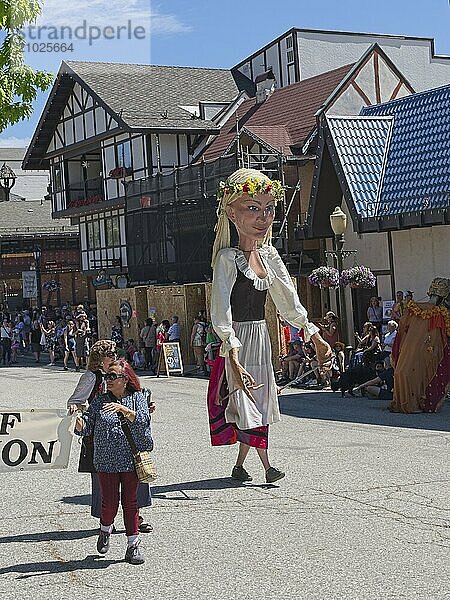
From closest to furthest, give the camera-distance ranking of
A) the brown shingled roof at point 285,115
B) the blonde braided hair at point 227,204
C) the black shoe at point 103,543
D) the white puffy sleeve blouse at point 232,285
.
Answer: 1. the black shoe at point 103,543
2. the white puffy sleeve blouse at point 232,285
3. the blonde braided hair at point 227,204
4. the brown shingled roof at point 285,115

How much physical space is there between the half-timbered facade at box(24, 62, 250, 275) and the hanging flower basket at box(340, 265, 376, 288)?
17785 mm

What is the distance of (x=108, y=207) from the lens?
1613 inches

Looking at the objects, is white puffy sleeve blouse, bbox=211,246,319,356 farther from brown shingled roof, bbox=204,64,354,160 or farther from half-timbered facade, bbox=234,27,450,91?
half-timbered facade, bbox=234,27,450,91

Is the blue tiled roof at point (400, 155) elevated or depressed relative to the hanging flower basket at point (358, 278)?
elevated

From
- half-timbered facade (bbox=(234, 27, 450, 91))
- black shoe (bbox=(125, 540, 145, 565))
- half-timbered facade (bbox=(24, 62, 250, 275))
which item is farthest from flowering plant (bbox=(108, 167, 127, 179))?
black shoe (bbox=(125, 540, 145, 565))

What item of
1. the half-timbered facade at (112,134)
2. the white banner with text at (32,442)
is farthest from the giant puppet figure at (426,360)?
the half-timbered facade at (112,134)

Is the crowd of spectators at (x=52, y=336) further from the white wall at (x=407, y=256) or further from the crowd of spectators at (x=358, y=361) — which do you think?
the white wall at (x=407, y=256)

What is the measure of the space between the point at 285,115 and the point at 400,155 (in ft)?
38.1

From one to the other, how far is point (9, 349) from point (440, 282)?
77.3 feet

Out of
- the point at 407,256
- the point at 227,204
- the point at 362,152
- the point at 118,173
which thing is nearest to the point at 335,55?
the point at 118,173

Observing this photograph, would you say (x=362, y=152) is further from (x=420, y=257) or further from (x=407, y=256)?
(x=420, y=257)

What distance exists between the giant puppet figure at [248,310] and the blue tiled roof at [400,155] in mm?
12185

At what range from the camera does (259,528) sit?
7012 mm

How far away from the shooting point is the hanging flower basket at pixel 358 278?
71.0 ft
